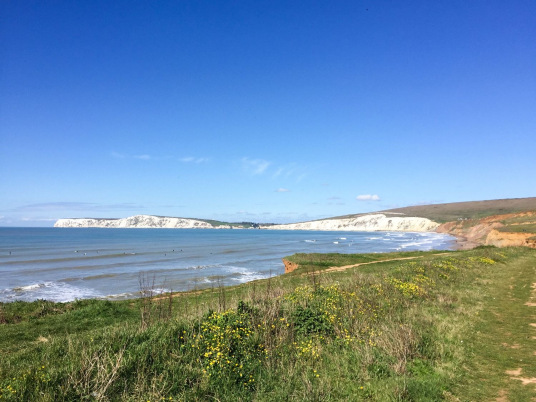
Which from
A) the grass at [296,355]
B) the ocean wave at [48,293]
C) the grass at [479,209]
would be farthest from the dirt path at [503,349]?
the grass at [479,209]

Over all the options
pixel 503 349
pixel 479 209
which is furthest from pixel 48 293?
pixel 479 209

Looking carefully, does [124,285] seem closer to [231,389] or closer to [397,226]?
[231,389]

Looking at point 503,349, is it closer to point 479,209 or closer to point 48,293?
point 48,293

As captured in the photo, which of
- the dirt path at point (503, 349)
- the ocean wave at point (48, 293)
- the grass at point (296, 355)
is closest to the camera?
the grass at point (296, 355)

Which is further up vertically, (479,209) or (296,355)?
(479,209)

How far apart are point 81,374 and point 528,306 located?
51.2 ft

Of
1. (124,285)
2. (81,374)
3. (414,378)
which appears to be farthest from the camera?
(124,285)

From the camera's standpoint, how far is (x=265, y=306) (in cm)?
971

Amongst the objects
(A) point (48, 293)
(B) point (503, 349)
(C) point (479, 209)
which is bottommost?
(A) point (48, 293)

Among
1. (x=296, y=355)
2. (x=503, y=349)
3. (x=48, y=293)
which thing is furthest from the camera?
(x=48, y=293)

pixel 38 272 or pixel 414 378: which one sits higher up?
pixel 414 378

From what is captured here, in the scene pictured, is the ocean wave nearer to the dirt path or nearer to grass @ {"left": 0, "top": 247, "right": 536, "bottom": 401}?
grass @ {"left": 0, "top": 247, "right": 536, "bottom": 401}

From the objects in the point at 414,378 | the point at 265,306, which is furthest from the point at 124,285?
the point at 414,378

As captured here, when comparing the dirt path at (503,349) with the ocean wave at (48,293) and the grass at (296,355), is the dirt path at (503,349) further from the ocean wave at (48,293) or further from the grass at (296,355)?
the ocean wave at (48,293)
